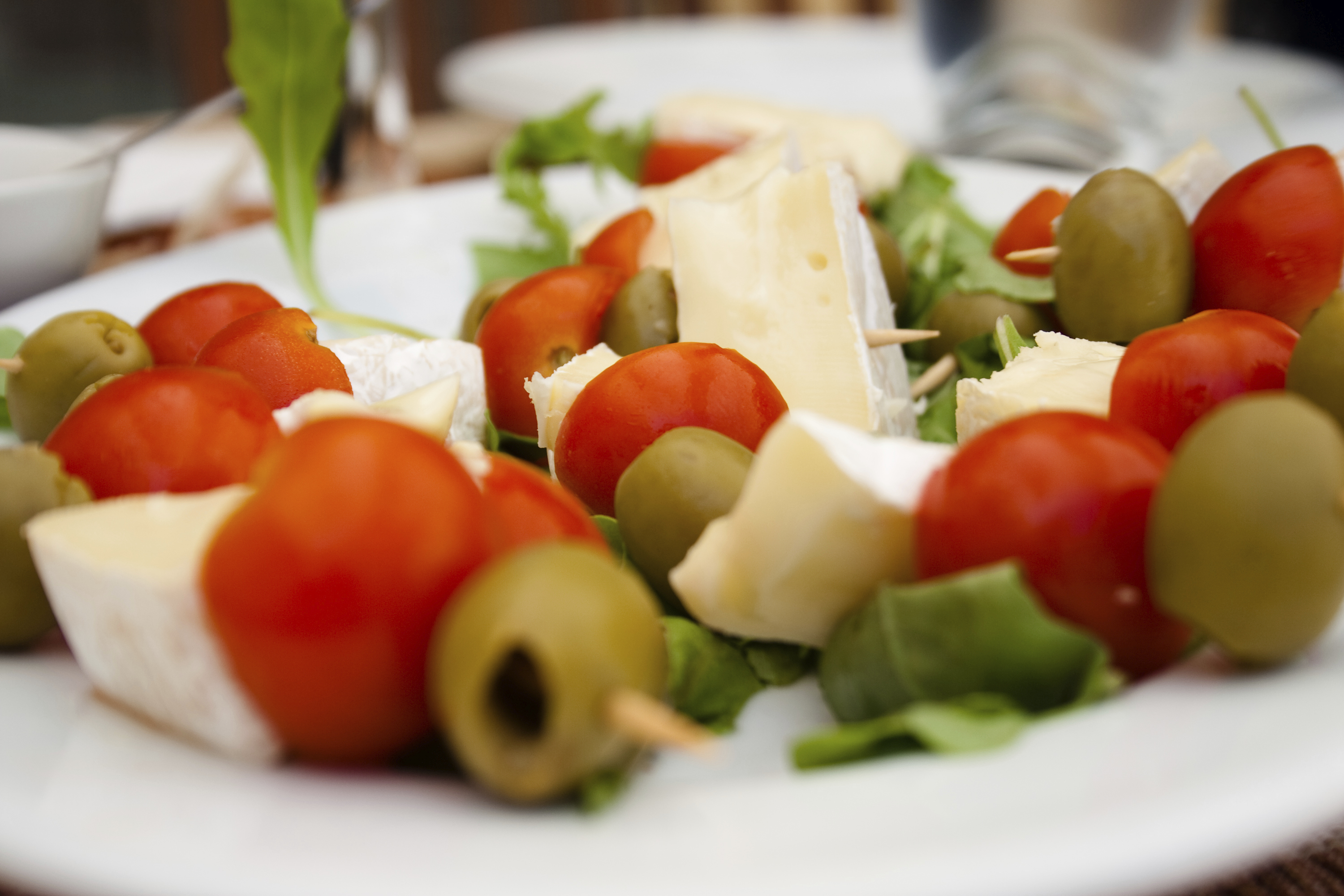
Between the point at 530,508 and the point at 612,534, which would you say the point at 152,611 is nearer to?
the point at 530,508

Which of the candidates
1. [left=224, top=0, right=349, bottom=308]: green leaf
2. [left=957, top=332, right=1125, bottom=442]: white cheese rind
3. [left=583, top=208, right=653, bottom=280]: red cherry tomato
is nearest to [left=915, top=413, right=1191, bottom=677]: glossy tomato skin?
[left=957, top=332, right=1125, bottom=442]: white cheese rind

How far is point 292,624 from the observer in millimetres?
636

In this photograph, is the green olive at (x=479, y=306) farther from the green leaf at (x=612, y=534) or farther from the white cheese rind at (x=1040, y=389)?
the white cheese rind at (x=1040, y=389)

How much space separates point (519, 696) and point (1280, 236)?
0.86 metres

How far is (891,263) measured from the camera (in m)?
1.42

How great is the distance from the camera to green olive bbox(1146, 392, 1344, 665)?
2.14 feet

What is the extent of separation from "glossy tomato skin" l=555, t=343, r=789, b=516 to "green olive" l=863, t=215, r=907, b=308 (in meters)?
0.46

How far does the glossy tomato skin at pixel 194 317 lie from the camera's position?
4.01ft

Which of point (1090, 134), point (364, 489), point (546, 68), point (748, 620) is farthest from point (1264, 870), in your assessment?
point (546, 68)

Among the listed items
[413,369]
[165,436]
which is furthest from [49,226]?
[165,436]

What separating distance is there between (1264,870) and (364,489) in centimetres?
64

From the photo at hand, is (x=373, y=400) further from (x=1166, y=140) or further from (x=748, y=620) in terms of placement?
(x=1166, y=140)

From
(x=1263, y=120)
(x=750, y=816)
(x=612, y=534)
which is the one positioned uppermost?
(x=1263, y=120)

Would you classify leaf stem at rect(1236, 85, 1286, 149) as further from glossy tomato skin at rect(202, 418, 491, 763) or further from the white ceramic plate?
glossy tomato skin at rect(202, 418, 491, 763)
